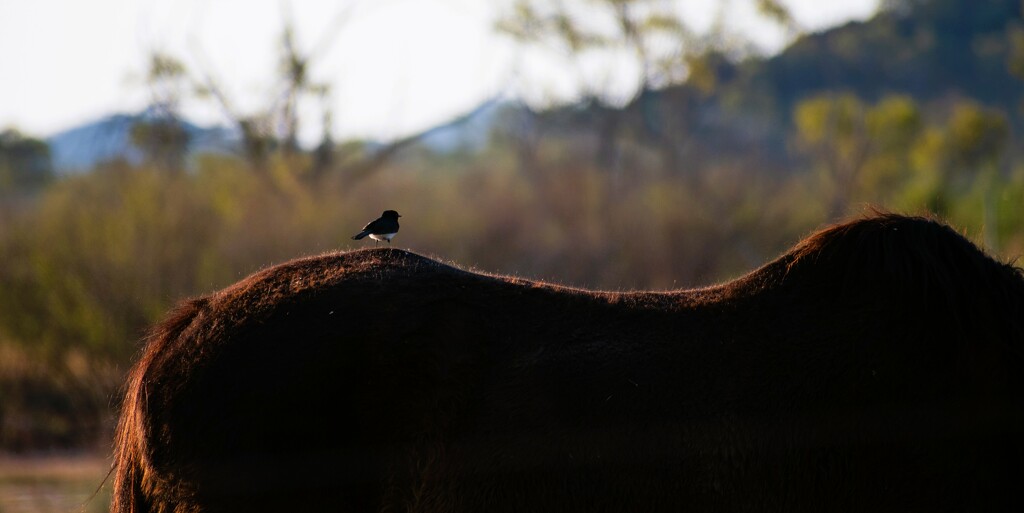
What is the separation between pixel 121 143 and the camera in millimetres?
18703

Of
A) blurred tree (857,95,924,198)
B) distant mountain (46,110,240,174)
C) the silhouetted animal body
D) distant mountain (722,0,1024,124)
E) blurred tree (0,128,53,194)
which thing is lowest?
the silhouetted animal body

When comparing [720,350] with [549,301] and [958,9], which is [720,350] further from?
[958,9]

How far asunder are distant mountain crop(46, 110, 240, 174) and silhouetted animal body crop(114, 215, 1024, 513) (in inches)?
607

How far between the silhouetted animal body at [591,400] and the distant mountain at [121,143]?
15419 mm

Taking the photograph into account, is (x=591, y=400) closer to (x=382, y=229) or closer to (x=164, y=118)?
(x=382, y=229)

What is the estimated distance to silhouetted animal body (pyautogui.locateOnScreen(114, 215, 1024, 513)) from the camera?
2.56 meters

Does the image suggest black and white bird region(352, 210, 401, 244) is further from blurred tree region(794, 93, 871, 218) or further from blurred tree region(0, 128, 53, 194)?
blurred tree region(0, 128, 53, 194)

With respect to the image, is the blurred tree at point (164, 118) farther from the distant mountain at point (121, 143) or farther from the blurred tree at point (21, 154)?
the blurred tree at point (21, 154)

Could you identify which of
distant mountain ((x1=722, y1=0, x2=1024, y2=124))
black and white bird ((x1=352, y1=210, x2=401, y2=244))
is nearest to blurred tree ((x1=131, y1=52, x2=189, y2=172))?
black and white bird ((x1=352, y1=210, x2=401, y2=244))

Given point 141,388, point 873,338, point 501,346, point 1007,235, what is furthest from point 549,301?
point 1007,235

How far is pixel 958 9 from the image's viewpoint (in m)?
79.0

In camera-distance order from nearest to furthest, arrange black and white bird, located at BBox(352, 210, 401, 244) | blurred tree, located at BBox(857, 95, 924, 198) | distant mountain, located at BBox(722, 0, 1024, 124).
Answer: black and white bird, located at BBox(352, 210, 401, 244) → blurred tree, located at BBox(857, 95, 924, 198) → distant mountain, located at BBox(722, 0, 1024, 124)

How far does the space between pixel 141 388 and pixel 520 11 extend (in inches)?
1274

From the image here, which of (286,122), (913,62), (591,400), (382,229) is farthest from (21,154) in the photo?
(913,62)
